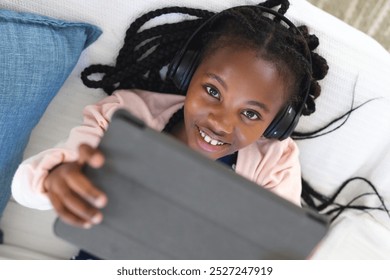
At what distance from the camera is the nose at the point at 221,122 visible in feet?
2.39

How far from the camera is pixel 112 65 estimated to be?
34.8 inches

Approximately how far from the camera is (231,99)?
73 cm

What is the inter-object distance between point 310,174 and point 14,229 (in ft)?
2.19

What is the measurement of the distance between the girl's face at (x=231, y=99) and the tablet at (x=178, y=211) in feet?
0.80

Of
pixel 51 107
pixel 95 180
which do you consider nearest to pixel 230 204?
pixel 95 180

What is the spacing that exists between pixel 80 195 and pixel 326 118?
1.95 ft

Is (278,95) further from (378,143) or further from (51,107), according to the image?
(51,107)

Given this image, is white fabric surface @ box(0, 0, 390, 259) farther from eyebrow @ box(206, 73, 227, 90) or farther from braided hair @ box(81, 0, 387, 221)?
eyebrow @ box(206, 73, 227, 90)

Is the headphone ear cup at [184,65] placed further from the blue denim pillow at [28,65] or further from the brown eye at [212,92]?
the blue denim pillow at [28,65]

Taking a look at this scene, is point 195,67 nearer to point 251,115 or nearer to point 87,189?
point 251,115

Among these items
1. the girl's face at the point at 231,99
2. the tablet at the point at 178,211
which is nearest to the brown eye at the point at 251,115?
the girl's face at the point at 231,99

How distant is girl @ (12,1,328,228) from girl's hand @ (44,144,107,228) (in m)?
0.12

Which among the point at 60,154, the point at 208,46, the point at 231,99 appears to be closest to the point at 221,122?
the point at 231,99

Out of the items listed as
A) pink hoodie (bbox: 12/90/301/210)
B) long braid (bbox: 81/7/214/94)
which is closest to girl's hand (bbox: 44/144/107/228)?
pink hoodie (bbox: 12/90/301/210)
